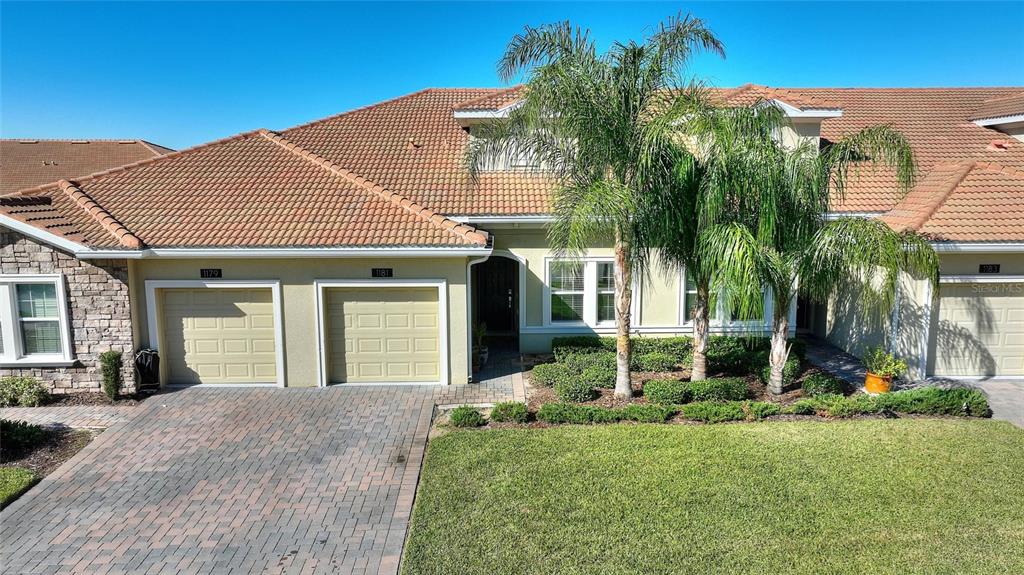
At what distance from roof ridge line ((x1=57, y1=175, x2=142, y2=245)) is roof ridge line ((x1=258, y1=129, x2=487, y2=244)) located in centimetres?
447

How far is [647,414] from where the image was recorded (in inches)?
397

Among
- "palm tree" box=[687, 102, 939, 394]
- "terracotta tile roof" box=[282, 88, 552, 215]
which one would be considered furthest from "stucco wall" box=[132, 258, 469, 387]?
"palm tree" box=[687, 102, 939, 394]

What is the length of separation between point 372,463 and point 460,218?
648 centimetres

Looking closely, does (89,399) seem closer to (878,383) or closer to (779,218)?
(779,218)

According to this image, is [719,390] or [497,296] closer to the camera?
[719,390]

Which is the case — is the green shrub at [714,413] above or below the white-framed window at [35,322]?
below

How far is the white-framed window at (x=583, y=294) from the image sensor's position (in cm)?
1423

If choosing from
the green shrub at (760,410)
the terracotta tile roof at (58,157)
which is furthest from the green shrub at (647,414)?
the terracotta tile roof at (58,157)

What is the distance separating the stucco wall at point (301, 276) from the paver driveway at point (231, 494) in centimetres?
124

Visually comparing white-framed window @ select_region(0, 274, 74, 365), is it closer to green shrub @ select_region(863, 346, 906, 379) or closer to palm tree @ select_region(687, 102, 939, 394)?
palm tree @ select_region(687, 102, 939, 394)

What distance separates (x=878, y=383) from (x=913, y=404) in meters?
1.14

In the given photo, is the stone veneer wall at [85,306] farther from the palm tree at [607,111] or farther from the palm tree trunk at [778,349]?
the palm tree trunk at [778,349]

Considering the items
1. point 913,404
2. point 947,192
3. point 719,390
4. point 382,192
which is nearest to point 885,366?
point 913,404

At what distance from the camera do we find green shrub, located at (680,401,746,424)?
10.1m
